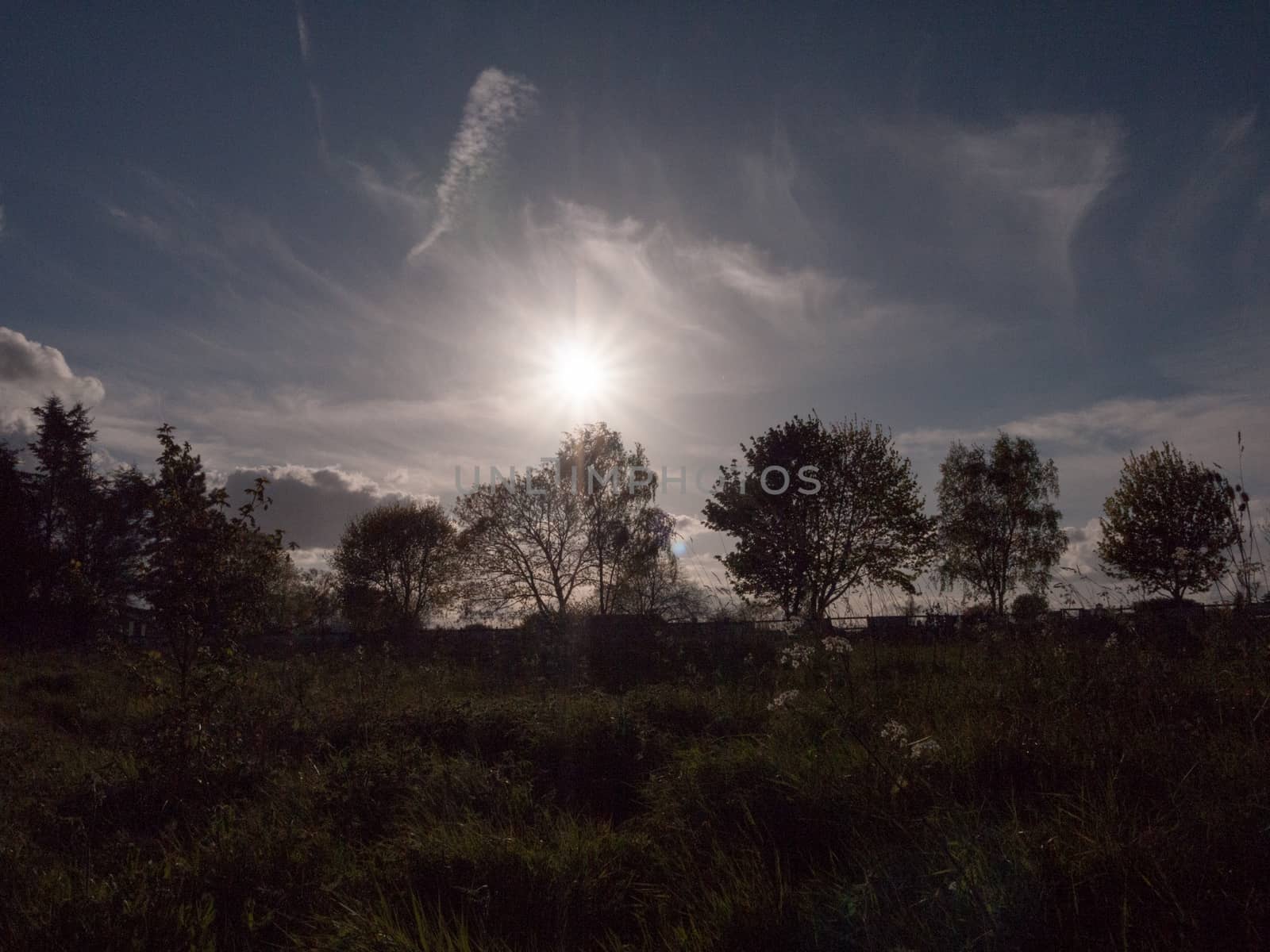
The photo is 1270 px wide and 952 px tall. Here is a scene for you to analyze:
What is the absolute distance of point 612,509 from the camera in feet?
114

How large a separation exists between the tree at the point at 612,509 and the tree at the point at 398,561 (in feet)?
40.7

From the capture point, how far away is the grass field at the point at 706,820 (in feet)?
9.81

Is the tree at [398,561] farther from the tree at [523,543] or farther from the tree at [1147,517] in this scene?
the tree at [1147,517]

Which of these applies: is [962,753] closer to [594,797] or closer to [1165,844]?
[1165,844]

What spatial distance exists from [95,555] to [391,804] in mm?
37017

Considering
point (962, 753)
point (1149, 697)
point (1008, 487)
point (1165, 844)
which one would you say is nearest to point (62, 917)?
point (962, 753)

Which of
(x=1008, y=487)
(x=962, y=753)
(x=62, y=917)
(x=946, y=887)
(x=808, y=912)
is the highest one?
(x=1008, y=487)

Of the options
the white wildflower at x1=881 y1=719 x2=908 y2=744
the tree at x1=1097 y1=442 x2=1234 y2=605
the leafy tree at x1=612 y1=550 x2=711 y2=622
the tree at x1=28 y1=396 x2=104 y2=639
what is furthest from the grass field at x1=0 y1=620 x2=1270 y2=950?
the tree at x1=28 y1=396 x2=104 y2=639

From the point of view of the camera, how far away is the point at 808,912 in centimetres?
318

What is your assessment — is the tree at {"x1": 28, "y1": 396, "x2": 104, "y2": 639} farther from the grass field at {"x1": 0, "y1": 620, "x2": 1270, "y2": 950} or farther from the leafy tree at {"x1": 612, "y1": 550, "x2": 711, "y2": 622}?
the grass field at {"x1": 0, "y1": 620, "x2": 1270, "y2": 950}

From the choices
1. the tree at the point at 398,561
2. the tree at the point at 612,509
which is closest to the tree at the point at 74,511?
the tree at the point at 398,561

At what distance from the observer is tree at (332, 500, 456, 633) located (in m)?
44.2

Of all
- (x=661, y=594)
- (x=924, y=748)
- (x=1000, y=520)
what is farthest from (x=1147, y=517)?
(x=924, y=748)

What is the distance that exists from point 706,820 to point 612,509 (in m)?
30.5
